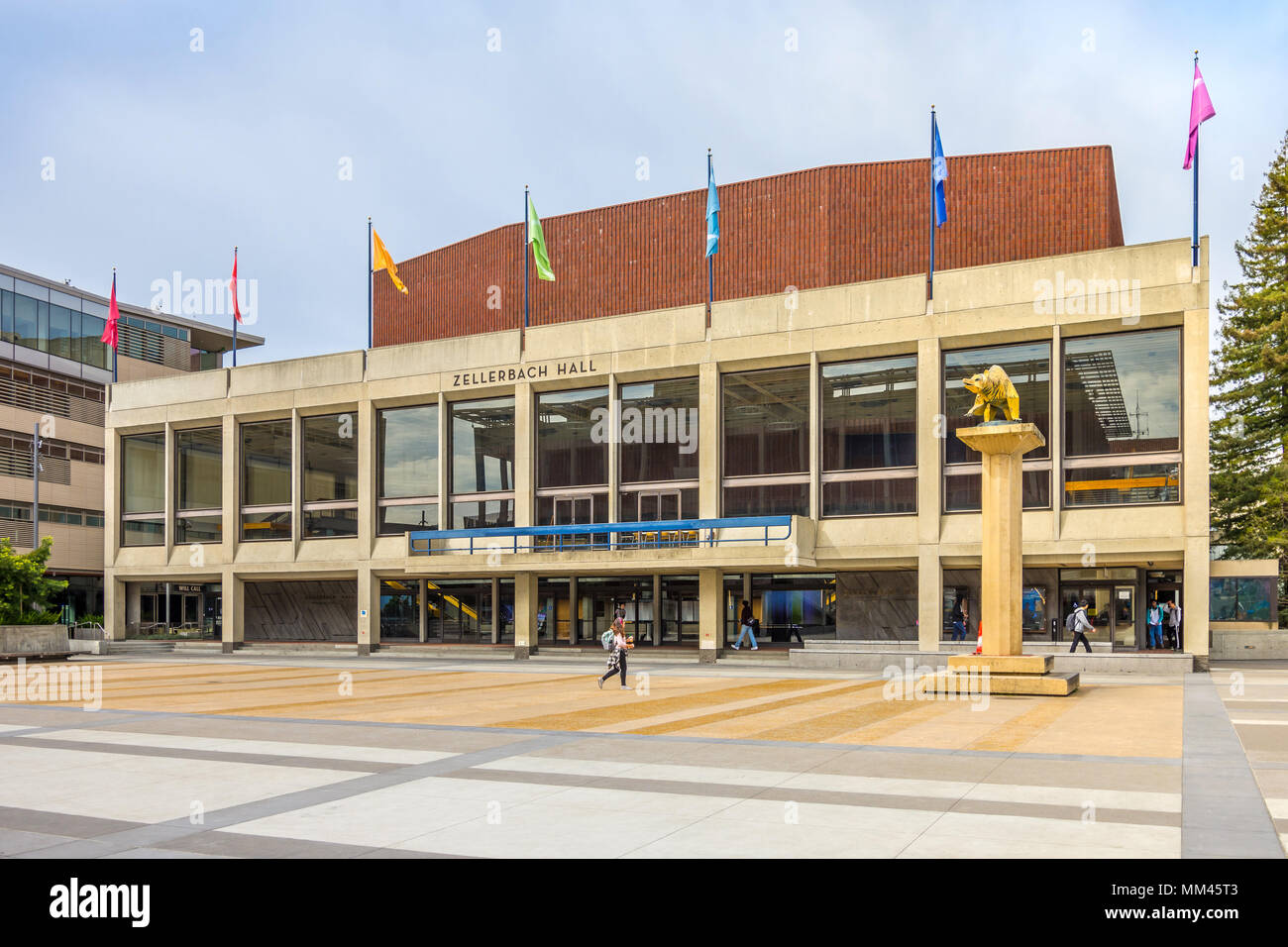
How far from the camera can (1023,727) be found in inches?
663

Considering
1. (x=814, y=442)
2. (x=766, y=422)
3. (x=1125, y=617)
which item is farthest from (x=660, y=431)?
(x=1125, y=617)

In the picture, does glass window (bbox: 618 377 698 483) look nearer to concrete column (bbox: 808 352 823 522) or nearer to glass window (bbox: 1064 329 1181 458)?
concrete column (bbox: 808 352 823 522)

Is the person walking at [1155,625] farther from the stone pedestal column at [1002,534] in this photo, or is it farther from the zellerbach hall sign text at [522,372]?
the zellerbach hall sign text at [522,372]

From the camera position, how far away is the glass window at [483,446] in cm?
4575

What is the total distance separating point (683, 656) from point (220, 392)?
2826 centimetres

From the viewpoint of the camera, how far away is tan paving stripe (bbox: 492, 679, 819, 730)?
701 inches

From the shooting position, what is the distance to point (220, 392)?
5309 centimetres

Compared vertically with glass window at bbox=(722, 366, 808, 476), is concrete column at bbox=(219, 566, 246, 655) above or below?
below

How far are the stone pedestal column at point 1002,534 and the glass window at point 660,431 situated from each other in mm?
18544

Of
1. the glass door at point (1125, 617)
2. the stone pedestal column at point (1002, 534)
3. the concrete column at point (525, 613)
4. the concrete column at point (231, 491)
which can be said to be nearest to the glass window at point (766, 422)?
the concrete column at point (525, 613)

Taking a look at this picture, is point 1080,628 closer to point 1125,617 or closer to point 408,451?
point 1125,617

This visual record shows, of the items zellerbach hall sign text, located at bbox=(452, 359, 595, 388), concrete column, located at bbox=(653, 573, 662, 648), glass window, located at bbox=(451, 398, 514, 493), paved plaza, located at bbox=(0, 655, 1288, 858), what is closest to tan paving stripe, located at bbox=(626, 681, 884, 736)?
paved plaza, located at bbox=(0, 655, 1288, 858)

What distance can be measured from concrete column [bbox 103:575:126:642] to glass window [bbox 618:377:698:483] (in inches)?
1187

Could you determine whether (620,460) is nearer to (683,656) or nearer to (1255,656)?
(683,656)
